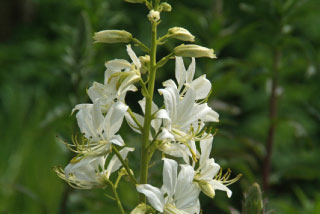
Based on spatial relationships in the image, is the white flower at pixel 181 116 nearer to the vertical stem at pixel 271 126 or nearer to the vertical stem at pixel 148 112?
the vertical stem at pixel 148 112

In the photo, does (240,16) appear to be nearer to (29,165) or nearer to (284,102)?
(284,102)

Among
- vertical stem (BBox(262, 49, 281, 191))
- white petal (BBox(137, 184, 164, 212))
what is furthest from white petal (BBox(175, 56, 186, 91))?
vertical stem (BBox(262, 49, 281, 191))

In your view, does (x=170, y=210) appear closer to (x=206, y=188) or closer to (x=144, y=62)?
(x=206, y=188)

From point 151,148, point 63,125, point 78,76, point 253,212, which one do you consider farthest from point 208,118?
point 63,125

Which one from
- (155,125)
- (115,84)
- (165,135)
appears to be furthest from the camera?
(155,125)

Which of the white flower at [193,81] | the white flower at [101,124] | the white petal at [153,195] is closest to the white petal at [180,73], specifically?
the white flower at [193,81]

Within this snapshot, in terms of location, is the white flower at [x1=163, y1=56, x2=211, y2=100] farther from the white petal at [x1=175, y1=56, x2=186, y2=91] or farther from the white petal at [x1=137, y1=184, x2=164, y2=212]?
the white petal at [x1=137, y1=184, x2=164, y2=212]

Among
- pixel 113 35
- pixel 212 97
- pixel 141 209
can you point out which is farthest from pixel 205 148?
pixel 212 97
